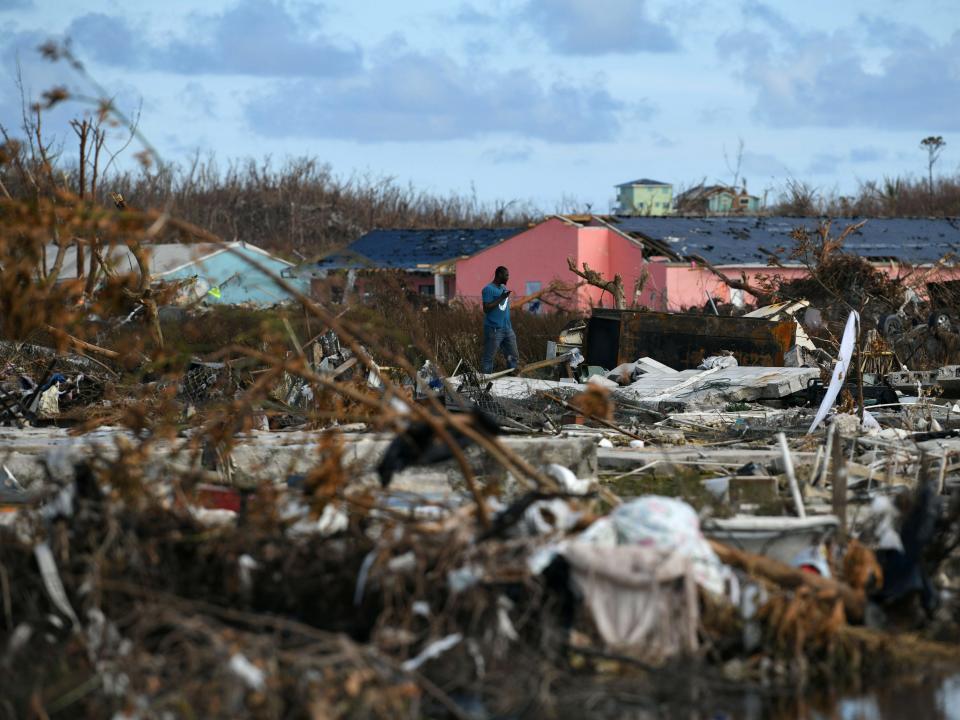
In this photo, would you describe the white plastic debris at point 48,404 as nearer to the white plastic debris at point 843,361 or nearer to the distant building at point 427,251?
the white plastic debris at point 843,361

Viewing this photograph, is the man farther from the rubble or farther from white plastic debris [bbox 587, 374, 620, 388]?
the rubble

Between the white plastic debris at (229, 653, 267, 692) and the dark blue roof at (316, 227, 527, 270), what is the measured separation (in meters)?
36.4

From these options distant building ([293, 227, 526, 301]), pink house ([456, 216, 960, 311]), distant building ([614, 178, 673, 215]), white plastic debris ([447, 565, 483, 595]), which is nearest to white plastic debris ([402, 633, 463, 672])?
white plastic debris ([447, 565, 483, 595])

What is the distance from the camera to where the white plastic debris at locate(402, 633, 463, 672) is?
465 cm

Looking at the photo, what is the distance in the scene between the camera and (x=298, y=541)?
5172 mm

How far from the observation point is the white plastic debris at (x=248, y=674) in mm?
4168

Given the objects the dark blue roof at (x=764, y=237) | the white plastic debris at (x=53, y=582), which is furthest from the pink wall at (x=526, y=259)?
the white plastic debris at (x=53, y=582)

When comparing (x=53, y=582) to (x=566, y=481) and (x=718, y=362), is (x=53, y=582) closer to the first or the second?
(x=566, y=481)

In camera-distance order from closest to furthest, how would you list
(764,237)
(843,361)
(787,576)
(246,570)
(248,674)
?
(248,674) < (246,570) < (787,576) < (843,361) < (764,237)

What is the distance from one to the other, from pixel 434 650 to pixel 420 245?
Answer: 133 ft

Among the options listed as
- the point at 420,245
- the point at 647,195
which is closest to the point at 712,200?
the point at 647,195

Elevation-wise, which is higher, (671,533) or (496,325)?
(496,325)

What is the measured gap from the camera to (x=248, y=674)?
4.17 meters

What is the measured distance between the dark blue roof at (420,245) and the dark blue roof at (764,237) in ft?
18.5
